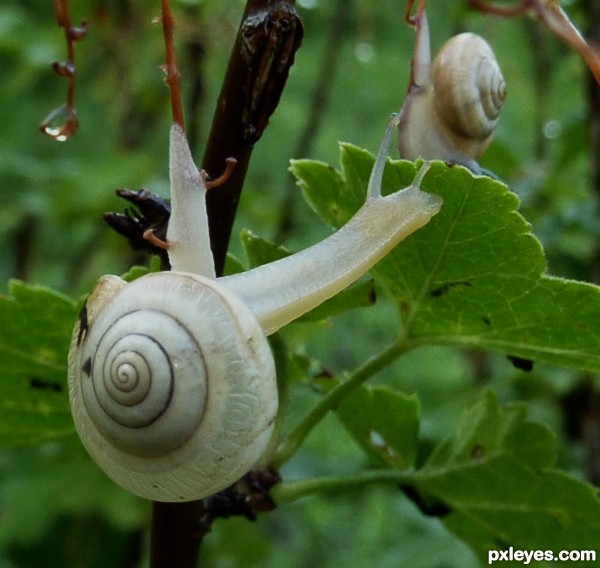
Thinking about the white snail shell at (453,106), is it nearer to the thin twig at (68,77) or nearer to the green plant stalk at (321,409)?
the green plant stalk at (321,409)

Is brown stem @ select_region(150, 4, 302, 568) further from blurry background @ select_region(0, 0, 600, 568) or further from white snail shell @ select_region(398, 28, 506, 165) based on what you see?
blurry background @ select_region(0, 0, 600, 568)

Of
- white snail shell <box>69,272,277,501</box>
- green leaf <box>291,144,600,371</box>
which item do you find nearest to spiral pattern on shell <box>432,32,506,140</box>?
green leaf <box>291,144,600,371</box>

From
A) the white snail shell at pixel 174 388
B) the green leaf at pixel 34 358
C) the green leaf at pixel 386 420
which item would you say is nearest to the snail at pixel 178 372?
the white snail shell at pixel 174 388

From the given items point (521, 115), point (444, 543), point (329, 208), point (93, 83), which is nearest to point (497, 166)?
point (444, 543)

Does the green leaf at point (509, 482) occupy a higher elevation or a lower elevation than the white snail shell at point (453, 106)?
lower

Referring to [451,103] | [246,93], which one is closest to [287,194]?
[451,103]
